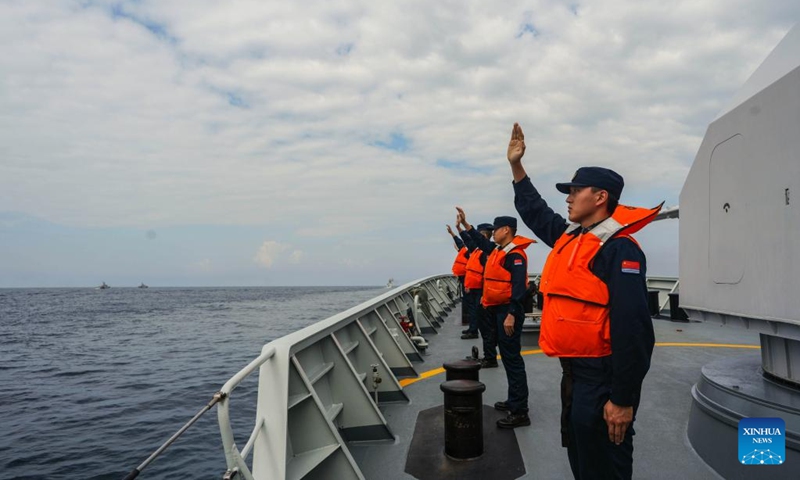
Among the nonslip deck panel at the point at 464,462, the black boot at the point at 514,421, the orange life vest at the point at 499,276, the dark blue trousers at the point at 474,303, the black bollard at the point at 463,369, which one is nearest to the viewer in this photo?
the nonslip deck panel at the point at 464,462

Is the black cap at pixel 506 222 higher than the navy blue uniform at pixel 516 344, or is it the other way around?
the black cap at pixel 506 222

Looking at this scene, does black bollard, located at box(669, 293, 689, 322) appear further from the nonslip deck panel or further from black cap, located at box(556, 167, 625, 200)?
black cap, located at box(556, 167, 625, 200)

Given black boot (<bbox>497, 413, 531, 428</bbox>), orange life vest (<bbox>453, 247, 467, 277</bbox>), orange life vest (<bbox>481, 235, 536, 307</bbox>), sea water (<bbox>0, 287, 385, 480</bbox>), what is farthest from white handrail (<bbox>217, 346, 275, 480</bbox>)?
orange life vest (<bbox>453, 247, 467, 277</bbox>)

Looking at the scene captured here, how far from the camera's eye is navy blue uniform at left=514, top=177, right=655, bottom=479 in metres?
2.09

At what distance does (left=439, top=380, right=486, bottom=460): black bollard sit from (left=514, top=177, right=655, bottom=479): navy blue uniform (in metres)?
1.21

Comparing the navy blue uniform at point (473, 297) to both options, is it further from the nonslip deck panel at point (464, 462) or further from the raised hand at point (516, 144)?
the raised hand at point (516, 144)

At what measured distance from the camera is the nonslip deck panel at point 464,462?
3535 millimetres

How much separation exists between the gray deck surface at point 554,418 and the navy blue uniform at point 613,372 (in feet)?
4.26

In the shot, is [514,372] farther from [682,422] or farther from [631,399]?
[631,399]

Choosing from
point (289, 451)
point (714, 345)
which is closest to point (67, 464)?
point (289, 451)

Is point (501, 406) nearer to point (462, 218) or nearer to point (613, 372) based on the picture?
point (462, 218)

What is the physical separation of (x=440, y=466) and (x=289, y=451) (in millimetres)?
1215

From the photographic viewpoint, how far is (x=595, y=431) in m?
2.27

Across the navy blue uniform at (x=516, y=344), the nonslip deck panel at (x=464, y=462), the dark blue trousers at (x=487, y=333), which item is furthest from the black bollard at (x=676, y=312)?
the nonslip deck panel at (x=464, y=462)
